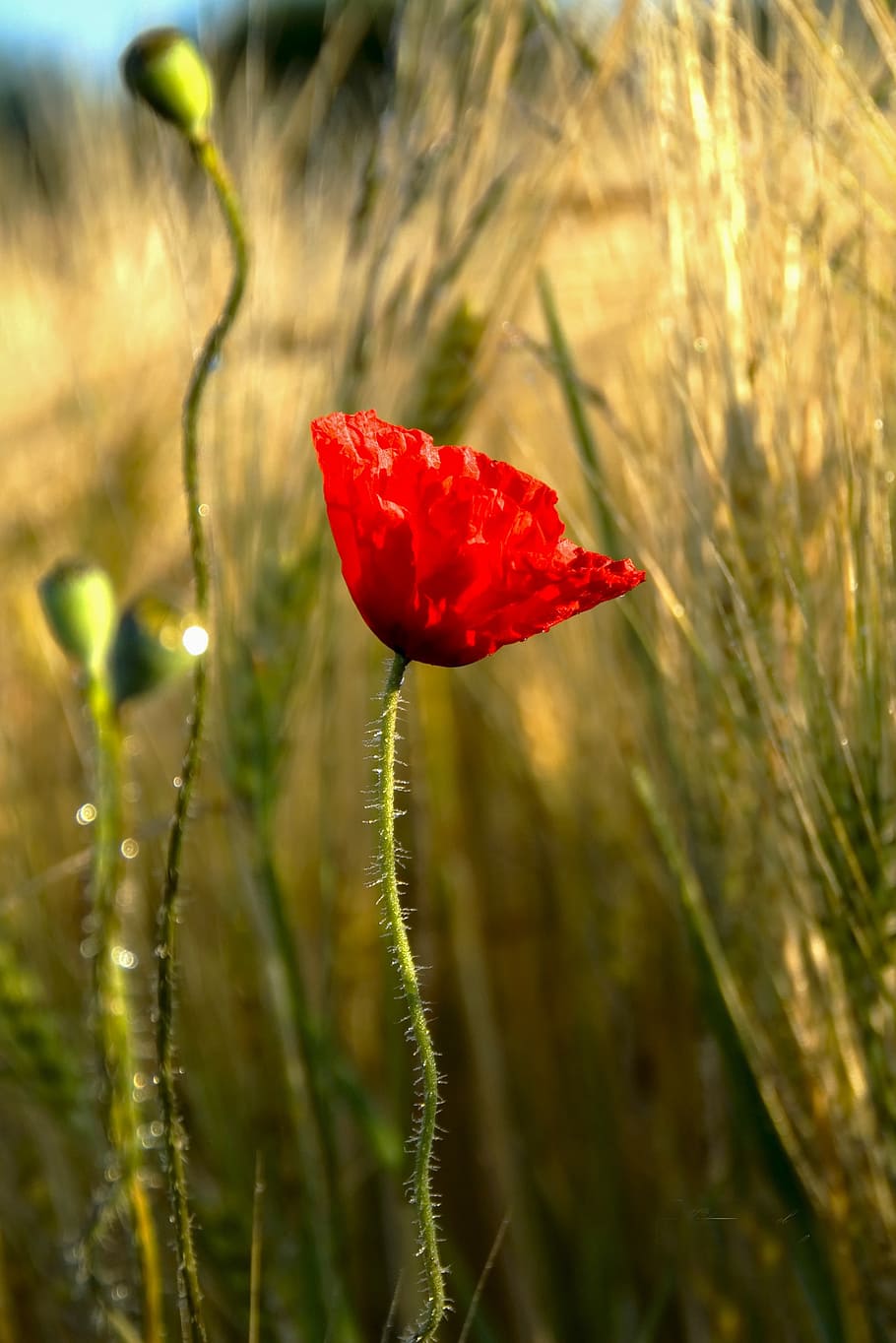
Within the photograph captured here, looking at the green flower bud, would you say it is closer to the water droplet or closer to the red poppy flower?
the water droplet

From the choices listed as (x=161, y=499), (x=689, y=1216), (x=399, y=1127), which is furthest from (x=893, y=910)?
(x=161, y=499)

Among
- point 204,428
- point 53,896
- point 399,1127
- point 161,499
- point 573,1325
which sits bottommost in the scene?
point 573,1325

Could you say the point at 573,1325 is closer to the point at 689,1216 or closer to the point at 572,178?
the point at 689,1216

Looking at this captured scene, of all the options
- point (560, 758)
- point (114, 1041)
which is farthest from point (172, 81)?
point (560, 758)

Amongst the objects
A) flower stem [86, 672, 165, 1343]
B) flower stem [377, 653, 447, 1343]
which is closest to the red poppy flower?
flower stem [377, 653, 447, 1343]

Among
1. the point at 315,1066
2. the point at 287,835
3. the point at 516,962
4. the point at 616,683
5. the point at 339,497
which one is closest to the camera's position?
the point at 339,497

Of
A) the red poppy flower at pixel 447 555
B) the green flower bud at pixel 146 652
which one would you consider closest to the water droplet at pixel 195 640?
the green flower bud at pixel 146 652
